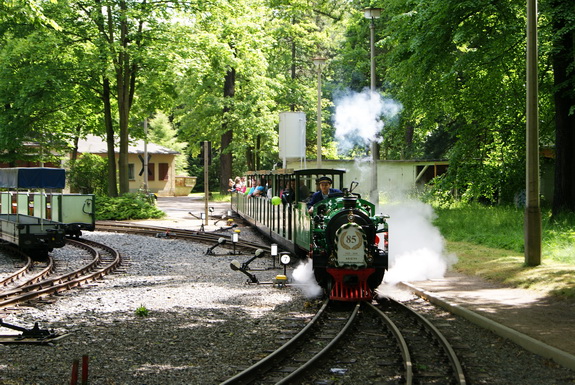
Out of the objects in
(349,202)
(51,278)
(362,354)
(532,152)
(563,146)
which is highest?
(563,146)

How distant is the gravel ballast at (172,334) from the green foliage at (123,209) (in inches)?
660

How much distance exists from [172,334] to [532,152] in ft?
26.5

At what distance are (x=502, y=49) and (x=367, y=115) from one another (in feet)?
71.9

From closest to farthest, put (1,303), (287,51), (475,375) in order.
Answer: (475,375) → (1,303) → (287,51)

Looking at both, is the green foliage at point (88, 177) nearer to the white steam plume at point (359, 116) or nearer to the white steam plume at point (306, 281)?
the white steam plume at point (359, 116)

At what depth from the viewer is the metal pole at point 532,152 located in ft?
45.2

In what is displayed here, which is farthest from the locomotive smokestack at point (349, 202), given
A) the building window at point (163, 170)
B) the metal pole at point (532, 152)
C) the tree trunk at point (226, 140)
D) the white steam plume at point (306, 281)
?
the building window at point (163, 170)

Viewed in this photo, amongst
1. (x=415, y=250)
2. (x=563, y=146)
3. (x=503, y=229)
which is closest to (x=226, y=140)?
(x=503, y=229)

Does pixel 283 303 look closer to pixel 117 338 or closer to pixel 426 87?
pixel 117 338

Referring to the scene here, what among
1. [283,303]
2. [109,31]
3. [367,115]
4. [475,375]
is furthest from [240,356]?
[367,115]

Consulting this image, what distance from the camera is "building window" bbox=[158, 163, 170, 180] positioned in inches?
2434

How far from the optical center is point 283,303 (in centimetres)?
1181

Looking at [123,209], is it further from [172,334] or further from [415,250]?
[172,334]

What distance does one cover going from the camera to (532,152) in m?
13.9
